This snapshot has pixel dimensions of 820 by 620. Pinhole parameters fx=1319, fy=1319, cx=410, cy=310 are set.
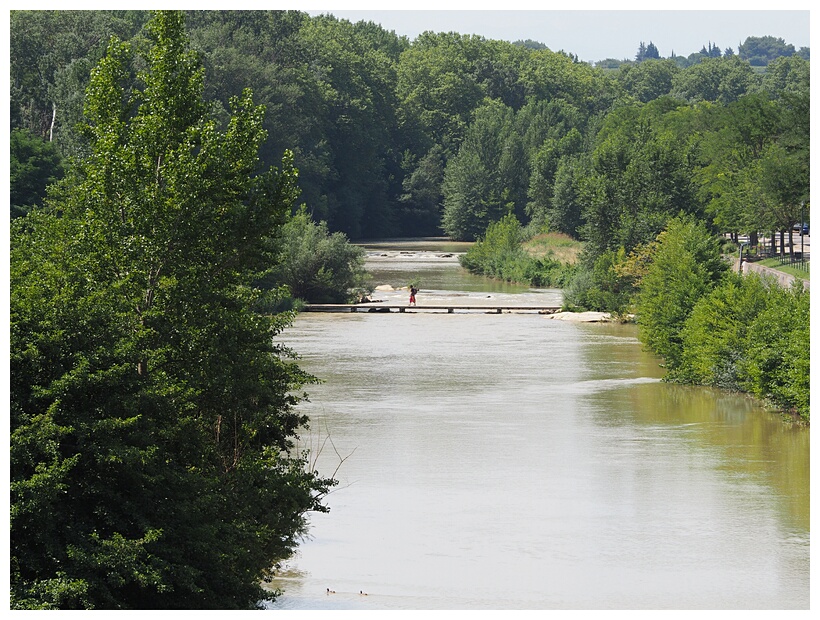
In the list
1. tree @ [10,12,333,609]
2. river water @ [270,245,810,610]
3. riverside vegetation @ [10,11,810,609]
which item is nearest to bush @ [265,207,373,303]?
riverside vegetation @ [10,11,810,609]

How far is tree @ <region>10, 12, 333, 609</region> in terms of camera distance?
529 inches

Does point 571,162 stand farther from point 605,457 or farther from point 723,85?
point 723,85

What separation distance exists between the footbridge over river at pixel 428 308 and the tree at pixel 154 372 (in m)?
36.1

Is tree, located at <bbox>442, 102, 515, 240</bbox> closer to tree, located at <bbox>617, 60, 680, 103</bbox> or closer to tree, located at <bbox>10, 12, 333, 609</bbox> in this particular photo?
tree, located at <bbox>617, 60, 680, 103</bbox>

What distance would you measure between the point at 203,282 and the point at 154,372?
1.48 meters

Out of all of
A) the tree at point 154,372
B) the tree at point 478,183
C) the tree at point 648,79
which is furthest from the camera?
the tree at point 648,79

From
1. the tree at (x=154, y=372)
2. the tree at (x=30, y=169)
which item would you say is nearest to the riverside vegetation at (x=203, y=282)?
the tree at (x=154, y=372)

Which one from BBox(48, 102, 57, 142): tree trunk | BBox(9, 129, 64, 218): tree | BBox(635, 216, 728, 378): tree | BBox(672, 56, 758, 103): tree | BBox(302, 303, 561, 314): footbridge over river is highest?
BBox(672, 56, 758, 103): tree

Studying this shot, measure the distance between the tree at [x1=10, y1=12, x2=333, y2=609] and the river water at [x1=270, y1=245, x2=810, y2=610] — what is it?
104 inches

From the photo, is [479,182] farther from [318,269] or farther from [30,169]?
[30,169]

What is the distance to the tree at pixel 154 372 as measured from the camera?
13445mm

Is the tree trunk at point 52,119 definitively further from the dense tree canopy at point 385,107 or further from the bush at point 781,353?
the bush at point 781,353

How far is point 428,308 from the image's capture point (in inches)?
2227

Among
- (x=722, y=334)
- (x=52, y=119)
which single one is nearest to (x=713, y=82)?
(x=52, y=119)
